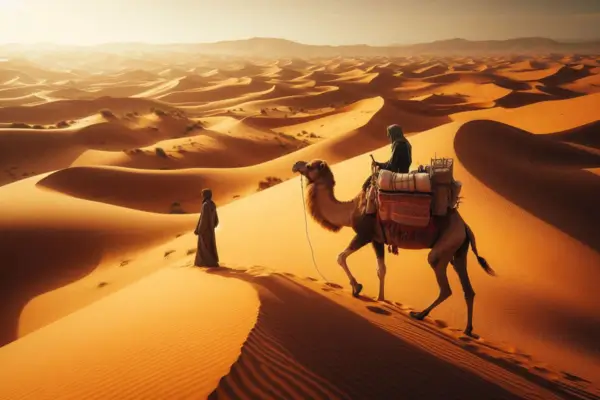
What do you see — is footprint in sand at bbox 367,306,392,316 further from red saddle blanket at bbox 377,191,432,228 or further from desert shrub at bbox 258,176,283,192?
desert shrub at bbox 258,176,283,192

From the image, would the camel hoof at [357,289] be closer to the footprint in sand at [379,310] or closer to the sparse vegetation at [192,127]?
the footprint in sand at [379,310]

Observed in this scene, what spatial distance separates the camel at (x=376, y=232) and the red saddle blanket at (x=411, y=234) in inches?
2.5

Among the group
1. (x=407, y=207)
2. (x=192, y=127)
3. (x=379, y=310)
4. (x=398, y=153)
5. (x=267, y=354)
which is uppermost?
(x=398, y=153)

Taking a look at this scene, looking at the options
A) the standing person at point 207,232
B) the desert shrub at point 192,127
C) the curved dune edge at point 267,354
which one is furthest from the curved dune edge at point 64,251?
the desert shrub at point 192,127

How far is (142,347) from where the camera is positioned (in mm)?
4500

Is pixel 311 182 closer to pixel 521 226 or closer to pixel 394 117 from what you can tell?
pixel 521 226

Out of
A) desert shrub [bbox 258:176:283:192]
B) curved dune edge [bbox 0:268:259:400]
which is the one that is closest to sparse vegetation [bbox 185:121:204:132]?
desert shrub [bbox 258:176:283:192]

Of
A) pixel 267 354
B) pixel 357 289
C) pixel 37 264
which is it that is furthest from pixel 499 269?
pixel 37 264

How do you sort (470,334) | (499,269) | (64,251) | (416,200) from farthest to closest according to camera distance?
(64,251)
(499,269)
(470,334)
(416,200)

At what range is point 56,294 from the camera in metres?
9.30

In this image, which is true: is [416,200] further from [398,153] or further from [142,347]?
→ [142,347]

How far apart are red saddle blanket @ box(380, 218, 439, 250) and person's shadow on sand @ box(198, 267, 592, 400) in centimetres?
124

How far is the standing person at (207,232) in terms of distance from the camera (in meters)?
7.81

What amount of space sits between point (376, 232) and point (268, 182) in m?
13.6
